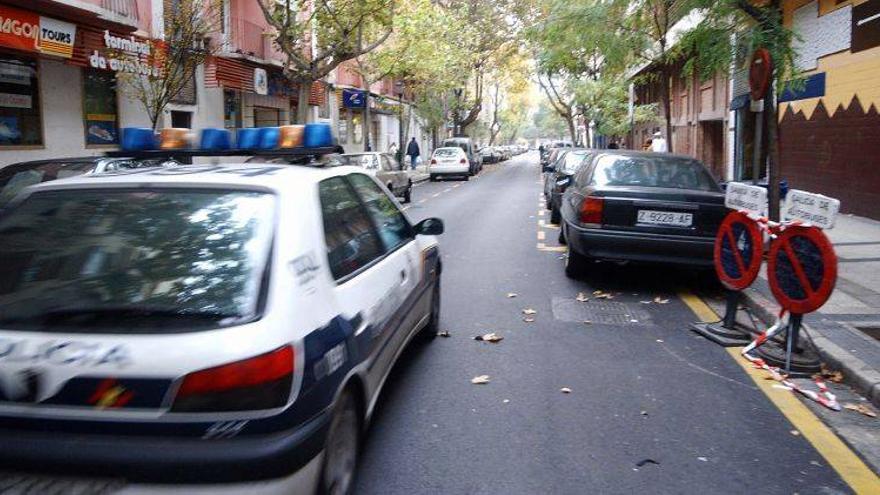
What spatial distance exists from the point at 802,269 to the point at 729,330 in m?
1.14

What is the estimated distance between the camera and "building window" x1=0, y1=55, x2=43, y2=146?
13445mm

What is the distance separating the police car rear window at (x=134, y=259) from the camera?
2.56m

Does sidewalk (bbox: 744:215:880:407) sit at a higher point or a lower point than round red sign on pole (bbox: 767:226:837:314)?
lower

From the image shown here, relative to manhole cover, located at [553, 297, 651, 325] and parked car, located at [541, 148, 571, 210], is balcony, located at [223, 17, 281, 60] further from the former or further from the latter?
manhole cover, located at [553, 297, 651, 325]

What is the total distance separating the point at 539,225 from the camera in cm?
1474

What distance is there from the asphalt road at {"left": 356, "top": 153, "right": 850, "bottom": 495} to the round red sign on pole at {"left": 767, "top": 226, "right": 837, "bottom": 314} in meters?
0.66

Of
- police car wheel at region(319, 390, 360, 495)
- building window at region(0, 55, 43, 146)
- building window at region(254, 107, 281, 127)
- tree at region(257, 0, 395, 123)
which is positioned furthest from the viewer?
building window at region(254, 107, 281, 127)

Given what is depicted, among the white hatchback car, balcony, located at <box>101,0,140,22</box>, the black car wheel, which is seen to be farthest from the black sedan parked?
the white hatchback car

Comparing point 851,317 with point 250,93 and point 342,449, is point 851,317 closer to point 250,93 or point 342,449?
point 342,449

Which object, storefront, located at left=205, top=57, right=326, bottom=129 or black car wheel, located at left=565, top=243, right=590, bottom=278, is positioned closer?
black car wheel, located at left=565, top=243, right=590, bottom=278

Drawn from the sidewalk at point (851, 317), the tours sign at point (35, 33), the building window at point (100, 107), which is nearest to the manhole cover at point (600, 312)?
the sidewalk at point (851, 317)

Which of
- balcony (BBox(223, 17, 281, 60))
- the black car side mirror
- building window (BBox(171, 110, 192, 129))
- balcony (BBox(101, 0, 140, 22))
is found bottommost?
the black car side mirror

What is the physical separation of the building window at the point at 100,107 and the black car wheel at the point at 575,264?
11.9 meters

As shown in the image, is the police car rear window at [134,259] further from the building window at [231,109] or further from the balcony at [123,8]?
the building window at [231,109]
